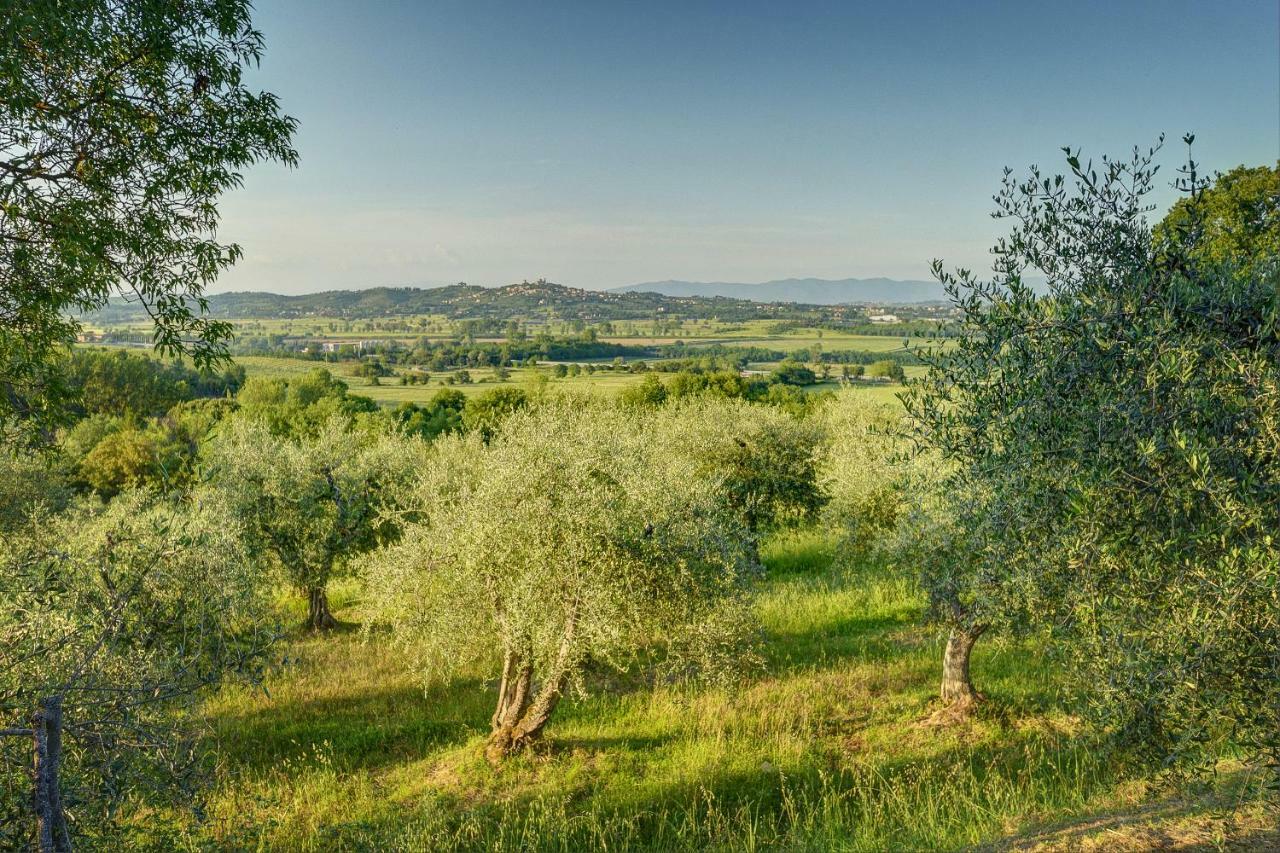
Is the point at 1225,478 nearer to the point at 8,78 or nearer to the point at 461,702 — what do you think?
the point at 8,78

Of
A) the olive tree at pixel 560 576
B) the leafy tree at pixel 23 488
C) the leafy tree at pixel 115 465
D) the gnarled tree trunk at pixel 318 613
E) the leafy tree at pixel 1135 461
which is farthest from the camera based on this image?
the leafy tree at pixel 115 465

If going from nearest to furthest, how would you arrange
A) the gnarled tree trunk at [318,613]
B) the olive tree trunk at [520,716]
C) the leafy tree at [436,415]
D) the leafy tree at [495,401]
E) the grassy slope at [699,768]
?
the grassy slope at [699,768]
the olive tree trunk at [520,716]
the gnarled tree trunk at [318,613]
the leafy tree at [495,401]
the leafy tree at [436,415]

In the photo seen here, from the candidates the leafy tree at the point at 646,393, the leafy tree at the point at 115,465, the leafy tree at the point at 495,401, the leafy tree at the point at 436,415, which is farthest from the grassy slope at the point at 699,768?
the leafy tree at the point at 436,415

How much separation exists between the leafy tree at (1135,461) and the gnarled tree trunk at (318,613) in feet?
70.1

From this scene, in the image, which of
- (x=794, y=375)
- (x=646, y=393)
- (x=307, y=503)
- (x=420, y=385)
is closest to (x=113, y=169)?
(x=307, y=503)

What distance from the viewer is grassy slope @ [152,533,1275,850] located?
30.3 feet

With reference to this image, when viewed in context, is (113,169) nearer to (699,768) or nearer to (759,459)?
(699,768)

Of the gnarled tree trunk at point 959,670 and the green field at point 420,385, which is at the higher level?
the green field at point 420,385

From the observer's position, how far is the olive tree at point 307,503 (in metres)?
20.8

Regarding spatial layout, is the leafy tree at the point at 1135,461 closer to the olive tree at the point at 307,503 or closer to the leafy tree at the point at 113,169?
the leafy tree at the point at 113,169

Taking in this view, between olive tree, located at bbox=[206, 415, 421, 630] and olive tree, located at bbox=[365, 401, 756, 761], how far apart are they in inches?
334

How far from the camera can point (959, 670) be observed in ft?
45.8

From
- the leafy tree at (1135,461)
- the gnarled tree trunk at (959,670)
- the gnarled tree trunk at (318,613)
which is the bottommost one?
the gnarled tree trunk at (318,613)

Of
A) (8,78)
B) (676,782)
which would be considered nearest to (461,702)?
(676,782)
